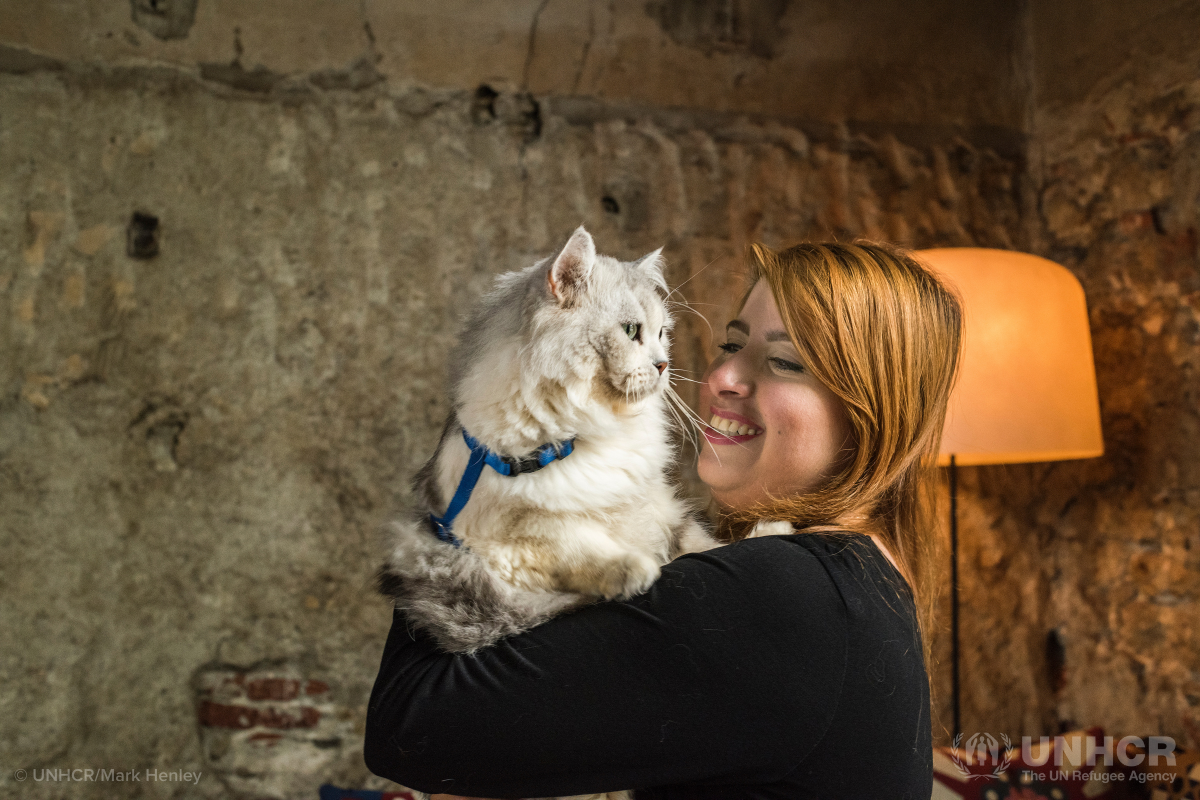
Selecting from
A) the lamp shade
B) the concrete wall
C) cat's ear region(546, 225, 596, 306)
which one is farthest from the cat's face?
the concrete wall

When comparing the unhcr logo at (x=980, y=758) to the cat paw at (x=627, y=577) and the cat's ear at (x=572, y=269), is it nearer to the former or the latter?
the cat paw at (x=627, y=577)

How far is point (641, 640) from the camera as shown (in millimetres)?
875

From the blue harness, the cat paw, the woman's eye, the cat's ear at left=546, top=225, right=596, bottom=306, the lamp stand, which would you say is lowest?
Result: the lamp stand

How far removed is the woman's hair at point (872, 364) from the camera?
1.14 m

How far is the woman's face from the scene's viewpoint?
3.90ft

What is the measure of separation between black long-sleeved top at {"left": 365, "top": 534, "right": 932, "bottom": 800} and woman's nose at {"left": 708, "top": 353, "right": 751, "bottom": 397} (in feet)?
1.16

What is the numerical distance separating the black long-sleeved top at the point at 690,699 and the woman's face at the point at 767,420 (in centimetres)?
28

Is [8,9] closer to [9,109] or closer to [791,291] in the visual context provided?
[9,109]

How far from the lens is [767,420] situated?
121 centimetres

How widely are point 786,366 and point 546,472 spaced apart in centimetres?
45

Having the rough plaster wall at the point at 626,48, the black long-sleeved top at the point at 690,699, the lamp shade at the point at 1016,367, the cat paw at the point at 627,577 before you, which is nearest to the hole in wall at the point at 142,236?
the rough plaster wall at the point at 626,48

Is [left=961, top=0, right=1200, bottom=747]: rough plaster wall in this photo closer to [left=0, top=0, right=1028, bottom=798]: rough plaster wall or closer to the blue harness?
[left=0, top=0, right=1028, bottom=798]: rough plaster wall

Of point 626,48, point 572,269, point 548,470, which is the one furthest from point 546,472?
point 626,48

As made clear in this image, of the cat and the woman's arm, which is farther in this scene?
the cat
